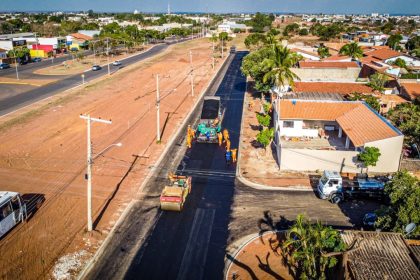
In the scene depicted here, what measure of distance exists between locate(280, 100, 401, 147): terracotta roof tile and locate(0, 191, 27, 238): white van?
88.5 ft

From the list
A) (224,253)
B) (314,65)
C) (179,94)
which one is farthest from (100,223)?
(314,65)

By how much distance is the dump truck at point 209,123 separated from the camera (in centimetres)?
4144

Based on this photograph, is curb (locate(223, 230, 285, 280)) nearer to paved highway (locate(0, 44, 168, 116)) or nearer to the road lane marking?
the road lane marking

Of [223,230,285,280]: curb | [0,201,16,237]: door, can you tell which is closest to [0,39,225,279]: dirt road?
[0,201,16,237]: door

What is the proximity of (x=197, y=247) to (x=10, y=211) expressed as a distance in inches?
480

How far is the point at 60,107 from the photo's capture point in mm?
56594

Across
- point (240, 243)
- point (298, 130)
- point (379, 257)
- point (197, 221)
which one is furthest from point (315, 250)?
point (298, 130)

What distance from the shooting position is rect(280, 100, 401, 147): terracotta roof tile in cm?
3419

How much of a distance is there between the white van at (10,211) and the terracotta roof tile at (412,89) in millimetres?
51665

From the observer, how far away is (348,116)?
3962cm

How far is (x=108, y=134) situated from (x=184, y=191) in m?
19.0

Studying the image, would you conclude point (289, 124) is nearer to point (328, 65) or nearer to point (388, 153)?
point (388, 153)

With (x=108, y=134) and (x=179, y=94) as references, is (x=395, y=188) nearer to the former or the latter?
(x=108, y=134)

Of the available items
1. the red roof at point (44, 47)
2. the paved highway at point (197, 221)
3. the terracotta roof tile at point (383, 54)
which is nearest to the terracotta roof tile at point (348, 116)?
the paved highway at point (197, 221)
